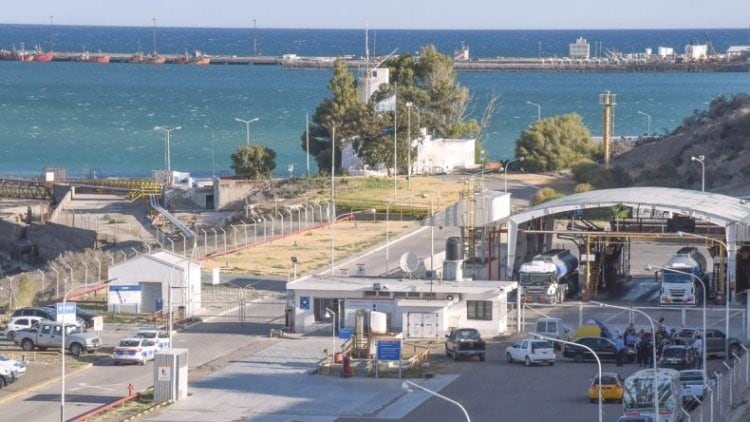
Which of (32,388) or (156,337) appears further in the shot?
(156,337)

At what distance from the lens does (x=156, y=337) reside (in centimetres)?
4644

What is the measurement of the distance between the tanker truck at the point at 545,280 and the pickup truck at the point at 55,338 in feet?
46.6

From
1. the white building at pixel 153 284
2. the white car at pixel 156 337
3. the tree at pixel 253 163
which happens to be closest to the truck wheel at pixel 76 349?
the white car at pixel 156 337

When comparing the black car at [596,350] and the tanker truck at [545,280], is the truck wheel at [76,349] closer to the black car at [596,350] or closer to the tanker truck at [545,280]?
the black car at [596,350]

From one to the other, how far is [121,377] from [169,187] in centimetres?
4576

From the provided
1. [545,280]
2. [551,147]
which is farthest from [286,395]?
[551,147]

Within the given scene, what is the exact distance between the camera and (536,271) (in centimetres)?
5378

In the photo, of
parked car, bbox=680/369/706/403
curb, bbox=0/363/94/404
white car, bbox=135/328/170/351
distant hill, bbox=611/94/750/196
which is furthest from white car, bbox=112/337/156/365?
distant hill, bbox=611/94/750/196

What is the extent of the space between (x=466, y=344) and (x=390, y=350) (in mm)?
2392

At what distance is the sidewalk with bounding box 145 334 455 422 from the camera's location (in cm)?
3909

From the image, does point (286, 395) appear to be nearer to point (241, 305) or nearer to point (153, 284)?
point (241, 305)

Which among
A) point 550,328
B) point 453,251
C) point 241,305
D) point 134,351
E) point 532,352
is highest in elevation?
point 453,251

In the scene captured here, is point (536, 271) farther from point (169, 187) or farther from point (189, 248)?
point (169, 187)

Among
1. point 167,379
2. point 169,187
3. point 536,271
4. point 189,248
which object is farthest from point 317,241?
point 167,379
